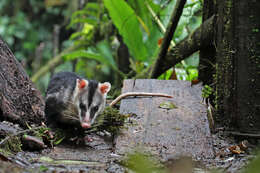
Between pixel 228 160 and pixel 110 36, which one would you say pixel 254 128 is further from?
pixel 110 36

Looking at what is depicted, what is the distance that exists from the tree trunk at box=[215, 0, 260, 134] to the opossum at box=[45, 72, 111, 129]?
132 cm

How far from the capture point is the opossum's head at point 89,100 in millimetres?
3758

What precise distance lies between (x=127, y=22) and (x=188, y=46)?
183 cm

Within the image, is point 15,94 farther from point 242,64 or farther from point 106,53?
point 106,53

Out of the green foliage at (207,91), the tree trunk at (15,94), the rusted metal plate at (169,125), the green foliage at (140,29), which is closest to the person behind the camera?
the rusted metal plate at (169,125)

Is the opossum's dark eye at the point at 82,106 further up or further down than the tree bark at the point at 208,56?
further down

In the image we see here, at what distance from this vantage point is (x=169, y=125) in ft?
12.5

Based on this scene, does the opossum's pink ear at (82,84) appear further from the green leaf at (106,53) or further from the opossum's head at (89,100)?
the green leaf at (106,53)

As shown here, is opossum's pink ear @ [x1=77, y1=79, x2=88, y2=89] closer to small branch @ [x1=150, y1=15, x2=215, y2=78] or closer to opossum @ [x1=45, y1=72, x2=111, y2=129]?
opossum @ [x1=45, y1=72, x2=111, y2=129]

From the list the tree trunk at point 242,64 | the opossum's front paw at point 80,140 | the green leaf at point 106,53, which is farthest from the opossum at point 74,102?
the green leaf at point 106,53

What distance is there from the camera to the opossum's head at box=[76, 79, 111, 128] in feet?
12.3

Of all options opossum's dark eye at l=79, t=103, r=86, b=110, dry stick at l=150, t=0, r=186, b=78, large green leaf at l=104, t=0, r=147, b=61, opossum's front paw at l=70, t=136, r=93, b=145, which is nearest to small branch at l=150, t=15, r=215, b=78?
dry stick at l=150, t=0, r=186, b=78

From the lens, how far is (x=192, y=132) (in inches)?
145

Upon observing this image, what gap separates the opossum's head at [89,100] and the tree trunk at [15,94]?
2.12 ft
